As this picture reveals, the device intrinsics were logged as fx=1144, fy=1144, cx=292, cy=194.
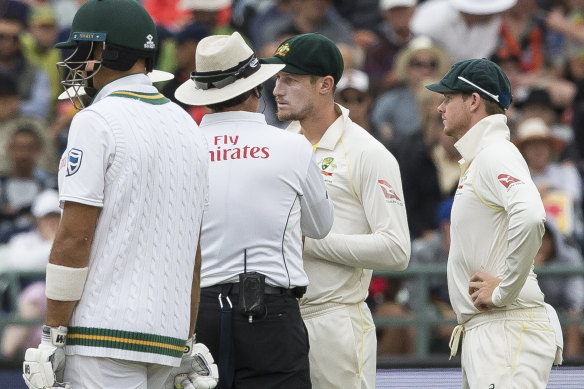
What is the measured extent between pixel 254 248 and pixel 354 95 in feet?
16.7

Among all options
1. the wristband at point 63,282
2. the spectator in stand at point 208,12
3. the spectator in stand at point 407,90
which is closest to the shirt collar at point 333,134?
the wristband at point 63,282

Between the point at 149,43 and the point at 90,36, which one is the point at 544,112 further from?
the point at 90,36

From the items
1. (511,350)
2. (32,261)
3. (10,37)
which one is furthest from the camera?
(10,37)

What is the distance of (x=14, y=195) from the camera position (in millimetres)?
10180

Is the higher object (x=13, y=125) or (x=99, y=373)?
(x=13, y=125)

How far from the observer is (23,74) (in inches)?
442

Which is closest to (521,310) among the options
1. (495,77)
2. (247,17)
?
(495,77)

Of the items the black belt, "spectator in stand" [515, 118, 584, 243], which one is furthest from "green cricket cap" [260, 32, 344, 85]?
"spectator in stand" [515, 118, 584, 243]

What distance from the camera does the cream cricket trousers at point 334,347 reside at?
18.2 feet

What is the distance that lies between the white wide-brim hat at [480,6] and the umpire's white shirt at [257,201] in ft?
20.2

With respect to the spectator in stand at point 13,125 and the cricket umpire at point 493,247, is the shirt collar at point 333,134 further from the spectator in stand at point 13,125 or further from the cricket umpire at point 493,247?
the spectator in stand at point 13,125

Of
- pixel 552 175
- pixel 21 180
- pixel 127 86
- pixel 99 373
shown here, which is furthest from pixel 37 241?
pixel 99 373

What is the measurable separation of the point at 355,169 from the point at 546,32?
6.03 metres

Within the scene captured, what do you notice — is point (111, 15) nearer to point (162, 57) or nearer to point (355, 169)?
point (355, 169)
